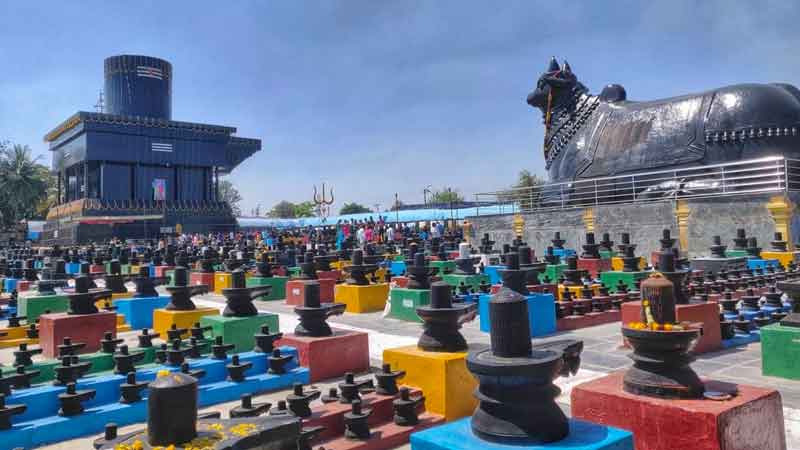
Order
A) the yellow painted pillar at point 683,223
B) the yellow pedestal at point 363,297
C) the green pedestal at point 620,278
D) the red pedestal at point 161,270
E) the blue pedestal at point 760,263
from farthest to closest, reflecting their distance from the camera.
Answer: the red pedestal at point 161,270
the yellow painted pillar at point 683,223
the blue pedestal at point 760,263
the yellow pedestal at point 363,297
the green pedestal at point 620,278

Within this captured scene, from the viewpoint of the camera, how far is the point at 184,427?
232 cm

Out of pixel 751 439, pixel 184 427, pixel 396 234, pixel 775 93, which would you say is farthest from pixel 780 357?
pixel 396 234

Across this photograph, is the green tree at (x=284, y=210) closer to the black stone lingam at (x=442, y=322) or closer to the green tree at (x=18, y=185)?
the green tree at (x=18, y=185)

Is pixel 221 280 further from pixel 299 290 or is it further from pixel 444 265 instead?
pixel 444 265

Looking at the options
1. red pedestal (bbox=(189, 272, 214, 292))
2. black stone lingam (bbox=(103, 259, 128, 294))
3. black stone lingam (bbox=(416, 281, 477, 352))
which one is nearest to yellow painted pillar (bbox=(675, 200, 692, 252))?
red pedestal (bbox=(189, 272, 214, 292))

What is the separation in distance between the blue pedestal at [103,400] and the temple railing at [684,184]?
14611mm

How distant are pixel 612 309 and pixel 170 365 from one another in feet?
22.3

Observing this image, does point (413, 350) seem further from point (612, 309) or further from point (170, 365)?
point (612, 309)

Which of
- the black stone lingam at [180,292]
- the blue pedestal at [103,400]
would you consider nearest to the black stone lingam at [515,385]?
the blue pedestal at [103,400]

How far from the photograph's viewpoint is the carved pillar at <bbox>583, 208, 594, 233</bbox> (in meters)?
18.1

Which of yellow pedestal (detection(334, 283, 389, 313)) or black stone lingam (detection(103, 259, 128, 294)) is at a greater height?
black stone lingam (detection(103, 259, 128, 294))

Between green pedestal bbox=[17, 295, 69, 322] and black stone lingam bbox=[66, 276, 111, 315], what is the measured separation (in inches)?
87.3

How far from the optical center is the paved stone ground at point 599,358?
455cm

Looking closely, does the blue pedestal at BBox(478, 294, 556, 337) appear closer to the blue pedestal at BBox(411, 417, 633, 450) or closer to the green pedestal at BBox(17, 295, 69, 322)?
the blue pedestal at BBox(411, 417, 633, 450)
